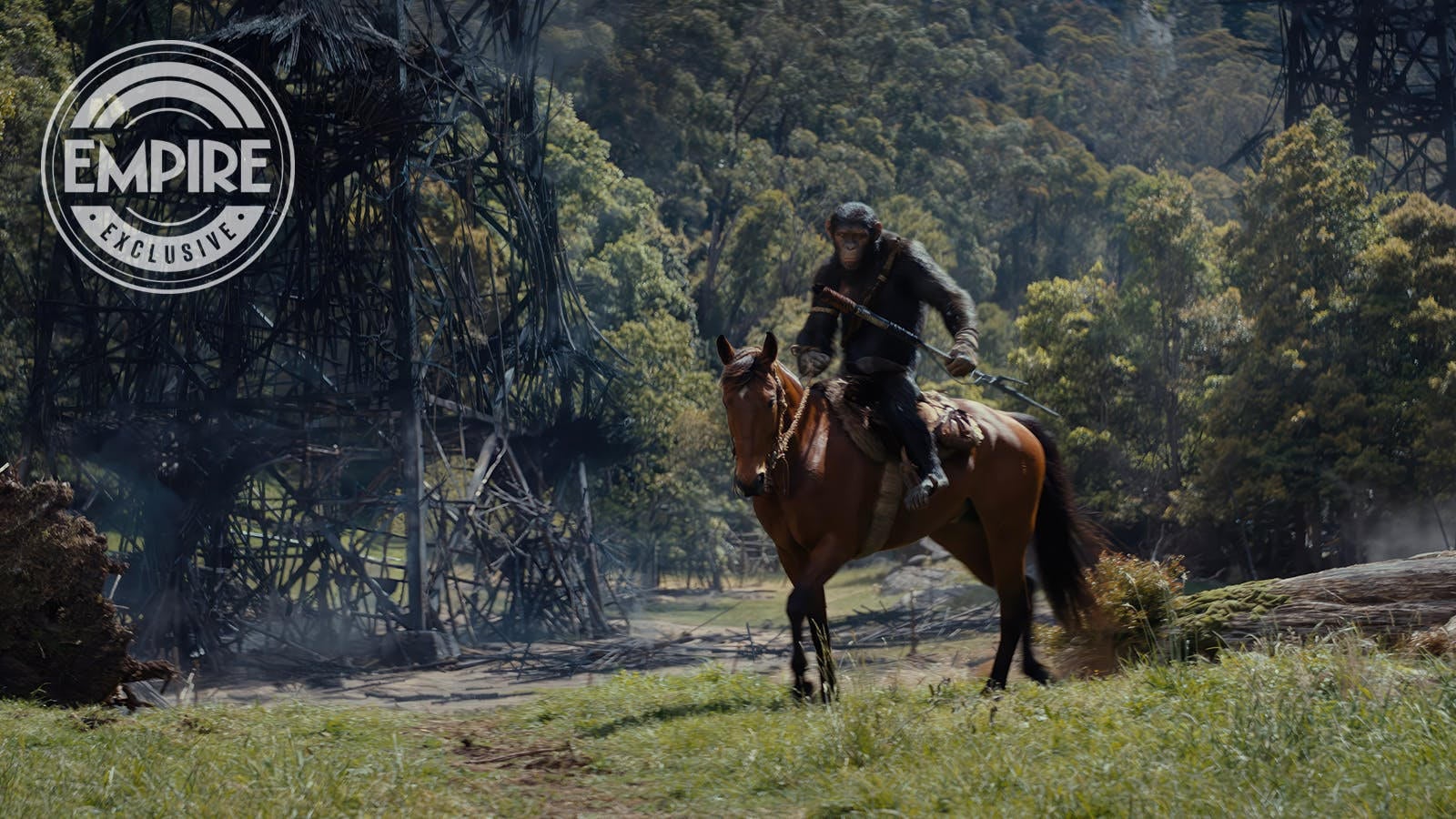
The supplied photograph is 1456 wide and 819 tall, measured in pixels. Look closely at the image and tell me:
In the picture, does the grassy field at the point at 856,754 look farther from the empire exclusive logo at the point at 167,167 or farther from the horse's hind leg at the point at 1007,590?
the empire exclusive logo at the point at 167,167

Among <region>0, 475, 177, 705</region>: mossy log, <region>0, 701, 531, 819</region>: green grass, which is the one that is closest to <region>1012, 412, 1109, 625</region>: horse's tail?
<region>0, 701, 531, 819</region>: green grass

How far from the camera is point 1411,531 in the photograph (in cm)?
2452

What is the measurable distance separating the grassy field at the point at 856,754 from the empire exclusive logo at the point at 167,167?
15.2m

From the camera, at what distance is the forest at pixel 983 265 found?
24.7 meters

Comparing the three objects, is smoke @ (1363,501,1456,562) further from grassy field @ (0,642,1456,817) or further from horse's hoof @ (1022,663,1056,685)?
grassy field @ (0,642,1456,817)

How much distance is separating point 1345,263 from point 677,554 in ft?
71.8

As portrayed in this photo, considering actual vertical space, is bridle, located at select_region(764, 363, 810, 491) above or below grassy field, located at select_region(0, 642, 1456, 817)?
above

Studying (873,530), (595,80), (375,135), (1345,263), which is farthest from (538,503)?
(595,80)

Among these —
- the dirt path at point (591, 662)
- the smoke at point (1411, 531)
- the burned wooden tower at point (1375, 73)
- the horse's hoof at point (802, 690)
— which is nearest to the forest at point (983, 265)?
the smoke at point (1411, 531)

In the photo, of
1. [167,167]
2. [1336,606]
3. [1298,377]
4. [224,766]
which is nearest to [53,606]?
[224,766]

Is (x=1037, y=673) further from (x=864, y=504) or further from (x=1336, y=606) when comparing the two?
(x=1336, y=606)

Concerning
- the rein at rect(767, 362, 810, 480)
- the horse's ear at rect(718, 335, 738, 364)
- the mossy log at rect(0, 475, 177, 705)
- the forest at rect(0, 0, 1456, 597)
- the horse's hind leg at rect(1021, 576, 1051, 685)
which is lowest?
the horse's hind leg at rect(1021, 576, 1051, 685)

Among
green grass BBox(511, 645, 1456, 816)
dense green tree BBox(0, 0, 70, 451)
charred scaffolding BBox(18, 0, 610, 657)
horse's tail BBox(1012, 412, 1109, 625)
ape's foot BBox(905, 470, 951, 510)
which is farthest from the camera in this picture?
dense green tree BBox(0, 0, 70, 451)

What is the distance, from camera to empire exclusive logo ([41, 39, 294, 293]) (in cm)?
2238
